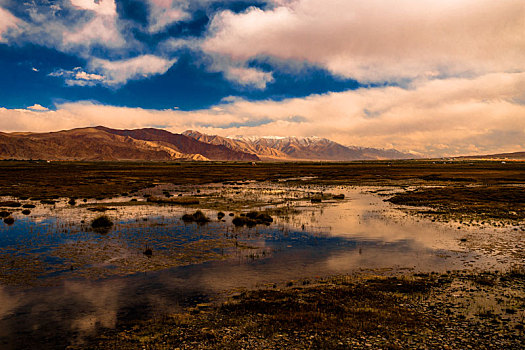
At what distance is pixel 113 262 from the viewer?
2036 cm

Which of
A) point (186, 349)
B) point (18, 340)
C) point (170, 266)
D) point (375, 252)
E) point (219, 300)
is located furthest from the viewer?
point (375, 252)

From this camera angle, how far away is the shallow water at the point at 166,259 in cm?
1402

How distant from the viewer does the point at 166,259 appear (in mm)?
21031

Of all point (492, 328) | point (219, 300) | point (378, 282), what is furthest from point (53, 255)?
point (492, 328)

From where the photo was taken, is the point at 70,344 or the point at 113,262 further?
the point at 113,262

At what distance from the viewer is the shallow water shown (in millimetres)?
14024

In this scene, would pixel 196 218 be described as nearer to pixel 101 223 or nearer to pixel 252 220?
pixel 252 220

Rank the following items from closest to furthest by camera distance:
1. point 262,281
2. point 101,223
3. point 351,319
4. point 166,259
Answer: point 351,319, point 262,281, point 166,259, point 101,223

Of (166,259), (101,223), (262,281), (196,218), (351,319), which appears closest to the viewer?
(351,319)

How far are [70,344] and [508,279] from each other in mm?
20902

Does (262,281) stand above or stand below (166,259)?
below

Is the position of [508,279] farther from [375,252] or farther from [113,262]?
[113,262]

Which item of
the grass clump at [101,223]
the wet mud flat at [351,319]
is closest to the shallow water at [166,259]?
the grass clump at [101,223]

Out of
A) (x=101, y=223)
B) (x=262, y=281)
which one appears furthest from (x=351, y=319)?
(x=101, y=223)
